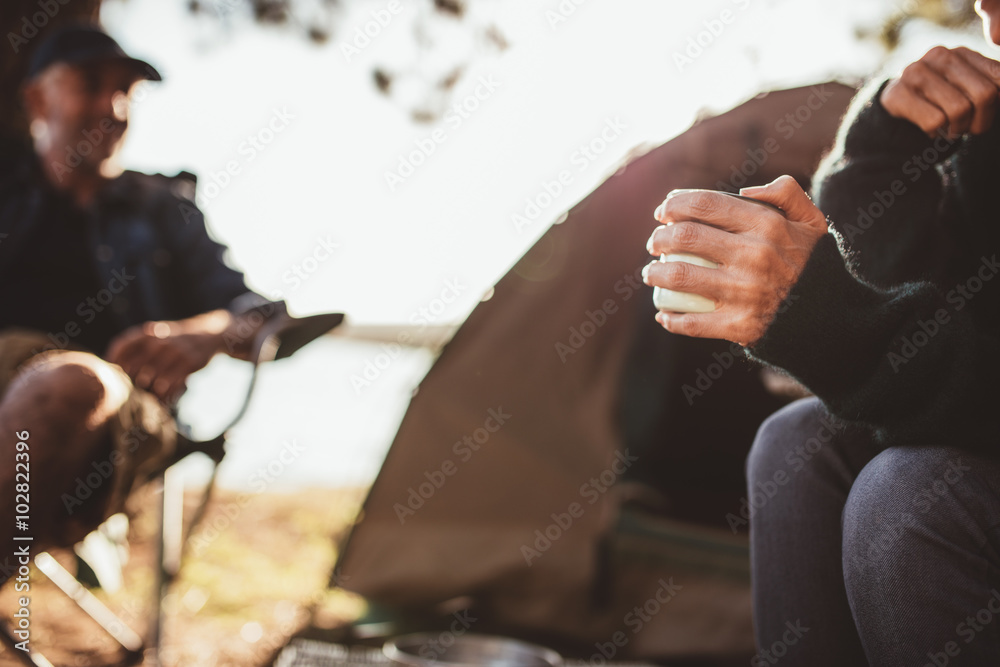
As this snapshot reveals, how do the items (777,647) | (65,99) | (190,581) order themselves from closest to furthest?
(777,647)
(65,99)
(190,581)

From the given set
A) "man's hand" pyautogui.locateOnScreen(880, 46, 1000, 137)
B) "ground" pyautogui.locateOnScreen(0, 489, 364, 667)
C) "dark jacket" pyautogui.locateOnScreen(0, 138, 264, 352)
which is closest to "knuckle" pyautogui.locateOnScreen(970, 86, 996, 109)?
"man's hand" pyautogui.locateOnScreen(880, 46, 1000, 137)

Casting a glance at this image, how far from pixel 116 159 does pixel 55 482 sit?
1161 mm

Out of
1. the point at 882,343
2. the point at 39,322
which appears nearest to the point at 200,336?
the point at 39,322

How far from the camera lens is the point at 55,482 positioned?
117 centimetres

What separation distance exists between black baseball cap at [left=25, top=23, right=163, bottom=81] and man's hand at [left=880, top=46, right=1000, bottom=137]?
187cm

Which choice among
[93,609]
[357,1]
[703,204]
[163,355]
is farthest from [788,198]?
[357,1]

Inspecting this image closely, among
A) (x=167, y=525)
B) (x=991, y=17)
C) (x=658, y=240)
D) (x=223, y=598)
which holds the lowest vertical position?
(x=223, y=598)

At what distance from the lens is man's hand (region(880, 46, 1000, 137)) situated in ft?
2.53

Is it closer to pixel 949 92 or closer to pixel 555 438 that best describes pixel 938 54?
pixel 949 92

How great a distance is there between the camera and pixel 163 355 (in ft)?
4.80

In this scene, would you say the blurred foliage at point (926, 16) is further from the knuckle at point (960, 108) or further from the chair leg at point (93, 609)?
the chair leg at point (93, 609)

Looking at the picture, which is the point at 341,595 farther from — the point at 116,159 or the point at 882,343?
the point at 882,343

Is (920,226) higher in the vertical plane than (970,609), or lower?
higher

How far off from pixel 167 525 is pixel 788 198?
1.55 meters
